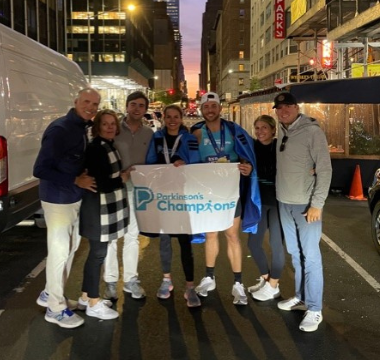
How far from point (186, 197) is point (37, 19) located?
38.4 meters

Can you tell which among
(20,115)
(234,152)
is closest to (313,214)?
(234,152)

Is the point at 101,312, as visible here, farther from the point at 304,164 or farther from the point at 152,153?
the point at 304,164

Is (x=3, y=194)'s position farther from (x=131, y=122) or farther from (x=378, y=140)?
(x=378, y=140)

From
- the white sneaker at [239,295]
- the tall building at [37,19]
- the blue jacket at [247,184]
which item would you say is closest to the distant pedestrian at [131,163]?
the blue jacket at [247,184]

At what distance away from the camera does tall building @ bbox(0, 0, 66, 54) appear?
3278cm

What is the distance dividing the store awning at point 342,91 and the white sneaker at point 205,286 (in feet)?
25.2

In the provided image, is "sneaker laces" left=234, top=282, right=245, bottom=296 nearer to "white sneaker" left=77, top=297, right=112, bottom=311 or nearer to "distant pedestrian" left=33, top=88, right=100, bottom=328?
"white sneaker" left=77, top=297, right=112, bottom=311

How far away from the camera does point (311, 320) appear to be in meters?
Answer: 4.22

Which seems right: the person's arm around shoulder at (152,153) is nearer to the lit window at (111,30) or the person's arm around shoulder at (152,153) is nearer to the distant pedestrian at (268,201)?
the distant pedestrian at (268,201)

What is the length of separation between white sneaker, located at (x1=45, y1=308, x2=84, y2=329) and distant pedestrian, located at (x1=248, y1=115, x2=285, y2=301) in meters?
1.82

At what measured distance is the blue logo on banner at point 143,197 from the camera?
4766 mm

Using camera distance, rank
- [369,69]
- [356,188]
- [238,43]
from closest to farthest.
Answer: [356,188] → [369,69] → [238,43]

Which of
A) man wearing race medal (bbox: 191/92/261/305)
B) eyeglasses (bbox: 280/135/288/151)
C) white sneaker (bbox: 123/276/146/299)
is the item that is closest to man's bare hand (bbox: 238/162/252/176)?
man wearing race medal (bbox: 191/92/261/305)

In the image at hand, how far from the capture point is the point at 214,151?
4.70 metres
